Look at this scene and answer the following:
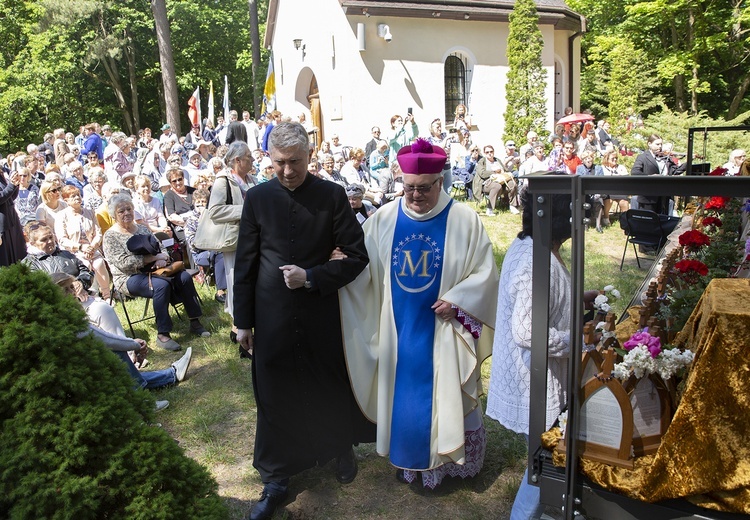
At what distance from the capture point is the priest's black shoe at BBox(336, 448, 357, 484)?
12.5ft

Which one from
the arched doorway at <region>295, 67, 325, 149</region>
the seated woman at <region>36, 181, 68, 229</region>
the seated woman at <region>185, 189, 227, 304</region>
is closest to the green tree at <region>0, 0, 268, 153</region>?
the arched doorway at <region>295, 67, 325, 149</region>

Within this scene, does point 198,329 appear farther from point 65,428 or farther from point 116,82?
point 116,82

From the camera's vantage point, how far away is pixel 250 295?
346cm

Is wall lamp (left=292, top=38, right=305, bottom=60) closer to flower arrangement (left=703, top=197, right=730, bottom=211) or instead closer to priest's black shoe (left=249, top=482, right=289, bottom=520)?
flower arrangement (left=703, top=197, right=730, bottom=211)

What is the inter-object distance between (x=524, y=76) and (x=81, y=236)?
14.4m

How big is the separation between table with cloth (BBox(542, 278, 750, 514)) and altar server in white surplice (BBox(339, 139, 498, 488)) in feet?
4.97

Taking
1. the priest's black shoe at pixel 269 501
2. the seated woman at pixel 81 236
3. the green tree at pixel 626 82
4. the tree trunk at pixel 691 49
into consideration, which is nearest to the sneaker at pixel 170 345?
the seated woman at pixel 81 236

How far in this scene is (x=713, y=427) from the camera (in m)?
1.90

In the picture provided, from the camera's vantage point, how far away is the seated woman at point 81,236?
744 centimetres

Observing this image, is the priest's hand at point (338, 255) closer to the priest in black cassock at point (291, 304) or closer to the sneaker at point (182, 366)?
the priest in black cassock at point (291, 304)

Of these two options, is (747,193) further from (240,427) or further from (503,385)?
(240,427)

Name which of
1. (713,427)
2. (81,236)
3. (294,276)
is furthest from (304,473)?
(81,236)

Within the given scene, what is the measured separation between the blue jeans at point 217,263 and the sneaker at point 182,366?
1.47 meters

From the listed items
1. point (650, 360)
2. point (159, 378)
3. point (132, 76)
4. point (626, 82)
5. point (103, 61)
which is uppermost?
point (103, 61)
